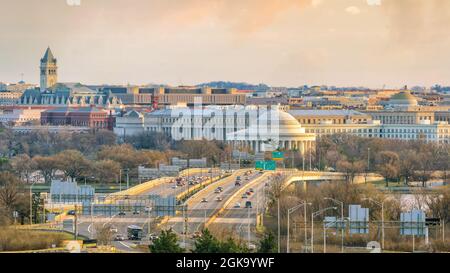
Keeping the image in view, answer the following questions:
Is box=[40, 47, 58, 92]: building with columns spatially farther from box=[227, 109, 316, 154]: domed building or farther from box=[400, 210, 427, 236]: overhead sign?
box=[400, 210, 427, 236]: overhead sign

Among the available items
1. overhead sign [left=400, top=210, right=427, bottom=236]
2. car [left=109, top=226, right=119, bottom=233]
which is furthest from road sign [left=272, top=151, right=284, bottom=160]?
overhead sign [left=400, top=210, right=427, bottom=236]

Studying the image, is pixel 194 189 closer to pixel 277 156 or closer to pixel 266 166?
pixel 266 166

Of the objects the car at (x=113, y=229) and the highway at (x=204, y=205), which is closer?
the car at (x=113, y=229)

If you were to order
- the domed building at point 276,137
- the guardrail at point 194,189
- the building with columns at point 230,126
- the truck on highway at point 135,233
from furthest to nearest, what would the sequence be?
1. the building with columns at point 230,126
2. the domed building at point 276,137
3. the guardrail at point 194,189
4. the truck on highway at point 135,233

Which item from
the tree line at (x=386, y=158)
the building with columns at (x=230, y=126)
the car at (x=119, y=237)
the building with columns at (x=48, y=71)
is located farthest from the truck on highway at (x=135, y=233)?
the building with columns at (x=48, y=71)

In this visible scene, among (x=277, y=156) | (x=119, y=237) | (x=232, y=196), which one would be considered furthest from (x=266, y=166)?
(x=119, y=237)

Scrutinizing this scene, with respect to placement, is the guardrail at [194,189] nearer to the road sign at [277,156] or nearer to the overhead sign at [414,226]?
the road sign at [277,156]
